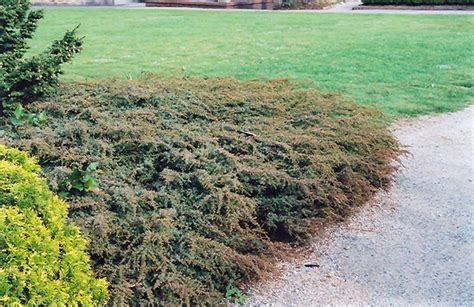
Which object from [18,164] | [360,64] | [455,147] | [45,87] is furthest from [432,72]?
[18,164]

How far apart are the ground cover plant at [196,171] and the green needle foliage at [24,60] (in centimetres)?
18

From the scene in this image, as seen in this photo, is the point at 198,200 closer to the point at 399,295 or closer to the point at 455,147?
the point at 399,295

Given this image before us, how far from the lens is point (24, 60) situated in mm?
4965

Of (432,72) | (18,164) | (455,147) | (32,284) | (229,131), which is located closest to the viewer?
(32,284)

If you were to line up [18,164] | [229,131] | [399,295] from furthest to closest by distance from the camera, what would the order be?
[229,131] → [399,295] → [18,164]

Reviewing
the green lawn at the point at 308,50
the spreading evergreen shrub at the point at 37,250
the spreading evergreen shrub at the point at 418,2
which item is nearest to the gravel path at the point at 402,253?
the spreading evergreen shrub at the point at 37,250

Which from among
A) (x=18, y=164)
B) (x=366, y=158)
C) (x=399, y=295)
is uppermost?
(x=18, y=164)

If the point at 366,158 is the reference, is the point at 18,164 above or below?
above

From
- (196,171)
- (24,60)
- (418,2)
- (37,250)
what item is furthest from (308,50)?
(418,2)

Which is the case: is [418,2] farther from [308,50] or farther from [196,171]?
[196,171]

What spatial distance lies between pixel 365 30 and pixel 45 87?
35.5 feet

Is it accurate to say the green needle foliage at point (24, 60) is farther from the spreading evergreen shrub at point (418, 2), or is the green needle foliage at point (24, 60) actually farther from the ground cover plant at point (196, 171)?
the spreading evergreen shrub at point (418, 2)

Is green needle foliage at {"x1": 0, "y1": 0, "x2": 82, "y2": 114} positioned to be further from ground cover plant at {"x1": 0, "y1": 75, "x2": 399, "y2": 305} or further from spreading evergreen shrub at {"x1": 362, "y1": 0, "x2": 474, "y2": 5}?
spreading evergreen shrub at {"x1": 362, "y1": 0, "x2": 474, "y2": 5}

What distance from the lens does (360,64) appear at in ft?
33.0
